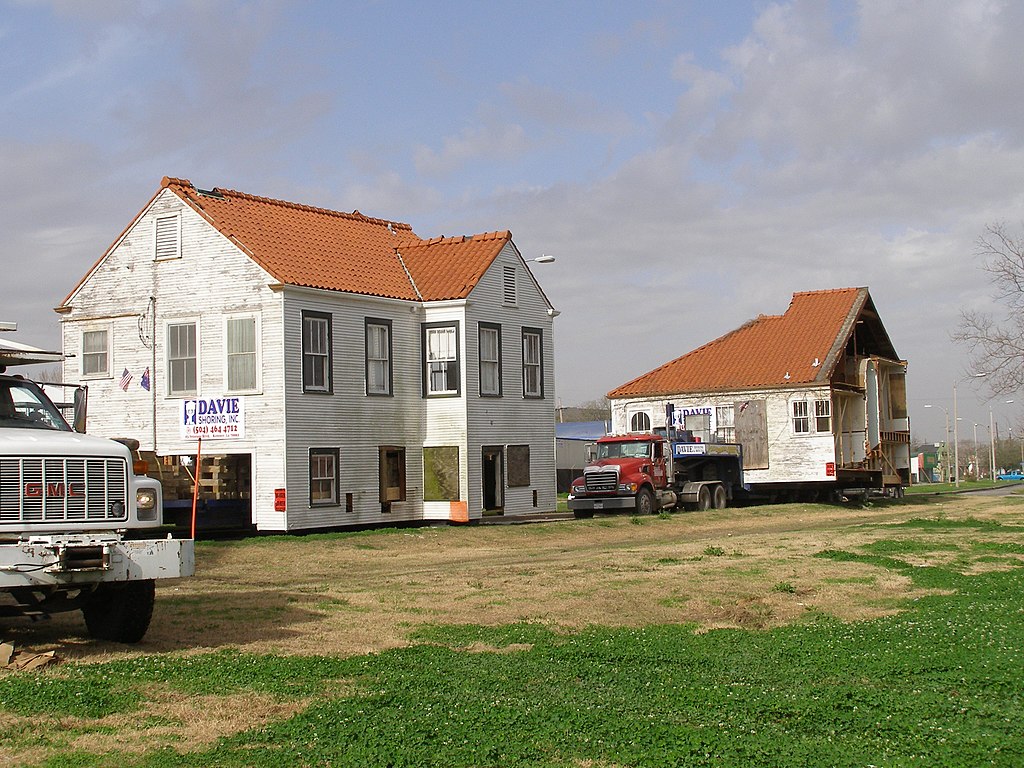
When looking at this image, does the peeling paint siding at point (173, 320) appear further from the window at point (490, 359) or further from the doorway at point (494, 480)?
the doorway at point (494, 480)

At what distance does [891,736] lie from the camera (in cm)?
801

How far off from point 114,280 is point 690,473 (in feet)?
67.9

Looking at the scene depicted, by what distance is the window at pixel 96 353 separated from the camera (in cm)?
2998

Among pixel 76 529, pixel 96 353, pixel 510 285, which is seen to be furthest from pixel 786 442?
pixel 76 529

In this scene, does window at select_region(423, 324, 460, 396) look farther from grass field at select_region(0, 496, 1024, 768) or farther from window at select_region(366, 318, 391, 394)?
grass field at select_region(0, 496, 1024, 768)

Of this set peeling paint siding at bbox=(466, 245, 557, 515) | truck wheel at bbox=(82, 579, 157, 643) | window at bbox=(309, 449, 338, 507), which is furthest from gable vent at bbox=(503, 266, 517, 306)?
truck wheel at bbox=(82, 579, 157, 643)

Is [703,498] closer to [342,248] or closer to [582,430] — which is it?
[342,248]

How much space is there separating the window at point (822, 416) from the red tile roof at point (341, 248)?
15856 mm

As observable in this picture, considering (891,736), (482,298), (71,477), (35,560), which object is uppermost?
(482,298)

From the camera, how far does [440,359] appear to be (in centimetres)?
3128

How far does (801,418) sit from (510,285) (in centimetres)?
1556

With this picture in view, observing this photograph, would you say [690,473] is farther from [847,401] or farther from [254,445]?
[254,445]

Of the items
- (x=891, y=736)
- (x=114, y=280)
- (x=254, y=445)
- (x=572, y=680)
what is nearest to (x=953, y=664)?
(x=891, y=736)

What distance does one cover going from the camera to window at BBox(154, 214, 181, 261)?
29016mm
